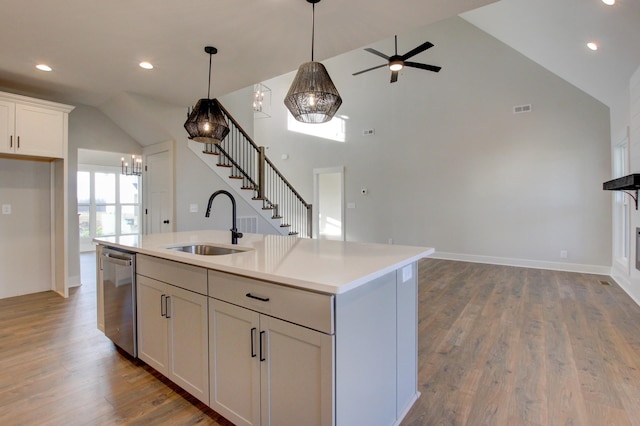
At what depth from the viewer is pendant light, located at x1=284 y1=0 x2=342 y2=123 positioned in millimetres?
2000

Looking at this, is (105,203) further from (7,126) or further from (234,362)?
(234,362)

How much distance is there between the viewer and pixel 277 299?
4.50 ft

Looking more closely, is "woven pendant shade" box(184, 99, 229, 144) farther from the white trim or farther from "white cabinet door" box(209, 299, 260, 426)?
the white trim

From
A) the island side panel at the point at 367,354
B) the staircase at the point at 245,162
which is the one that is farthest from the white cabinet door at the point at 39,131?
the island side panel at the point at 367,354

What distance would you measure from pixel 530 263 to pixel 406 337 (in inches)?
203

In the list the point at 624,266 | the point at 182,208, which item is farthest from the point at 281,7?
the point at 624,266

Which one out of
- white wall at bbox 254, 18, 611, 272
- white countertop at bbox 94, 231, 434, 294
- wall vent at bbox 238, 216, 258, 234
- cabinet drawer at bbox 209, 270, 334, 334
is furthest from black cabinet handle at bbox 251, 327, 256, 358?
white wall at bbox 254, 18, 611, 272

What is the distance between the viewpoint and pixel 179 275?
1.90 m

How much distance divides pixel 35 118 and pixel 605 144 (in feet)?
26.4

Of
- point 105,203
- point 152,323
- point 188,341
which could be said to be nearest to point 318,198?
point 105,203

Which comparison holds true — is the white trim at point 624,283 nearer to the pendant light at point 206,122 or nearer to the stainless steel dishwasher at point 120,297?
the pendant light at point 206,122

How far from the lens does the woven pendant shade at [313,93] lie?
78.7 inches

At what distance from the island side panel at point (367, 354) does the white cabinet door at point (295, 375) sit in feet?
0.17

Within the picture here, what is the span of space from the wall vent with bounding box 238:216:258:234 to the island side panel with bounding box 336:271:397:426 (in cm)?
400
